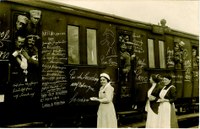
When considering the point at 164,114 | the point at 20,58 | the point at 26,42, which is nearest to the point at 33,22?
the point at 26,42

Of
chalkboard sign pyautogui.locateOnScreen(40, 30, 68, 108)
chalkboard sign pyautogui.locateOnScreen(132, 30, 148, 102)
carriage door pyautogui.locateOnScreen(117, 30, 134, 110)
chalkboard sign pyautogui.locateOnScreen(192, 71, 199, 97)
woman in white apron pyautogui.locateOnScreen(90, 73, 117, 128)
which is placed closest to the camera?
chalkboard sign pyautogui.locateOnScreen(40, 30, 68, 108)

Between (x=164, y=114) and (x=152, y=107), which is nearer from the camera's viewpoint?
(x=164, y=114)

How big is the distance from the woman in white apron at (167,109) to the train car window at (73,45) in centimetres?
193

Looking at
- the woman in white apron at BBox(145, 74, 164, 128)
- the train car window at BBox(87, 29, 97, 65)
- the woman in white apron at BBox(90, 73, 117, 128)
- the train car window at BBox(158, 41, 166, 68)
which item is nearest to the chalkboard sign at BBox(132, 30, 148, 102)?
the woman in white apron at BBox(145, 74, 164, 128)

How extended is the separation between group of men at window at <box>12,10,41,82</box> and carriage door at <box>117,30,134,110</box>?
203cm

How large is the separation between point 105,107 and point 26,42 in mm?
2056

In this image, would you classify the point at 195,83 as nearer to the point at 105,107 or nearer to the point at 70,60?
the point at 105,107

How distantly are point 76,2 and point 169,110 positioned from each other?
2.90 metres

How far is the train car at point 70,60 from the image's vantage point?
16.9ft

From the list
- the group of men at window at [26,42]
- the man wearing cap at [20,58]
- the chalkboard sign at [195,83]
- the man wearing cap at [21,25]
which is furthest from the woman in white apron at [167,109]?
the man wearing cap at [21,25]

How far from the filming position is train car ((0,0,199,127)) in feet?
16.9

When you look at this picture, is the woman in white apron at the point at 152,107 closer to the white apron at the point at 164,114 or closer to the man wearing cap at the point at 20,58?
the white apron at the point at 164,114

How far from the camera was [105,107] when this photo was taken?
6125 mm

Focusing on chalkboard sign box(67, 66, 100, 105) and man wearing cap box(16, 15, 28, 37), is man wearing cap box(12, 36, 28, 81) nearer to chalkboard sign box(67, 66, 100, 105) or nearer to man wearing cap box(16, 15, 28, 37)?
man wearing cap box(16, 15, 28, 37)
